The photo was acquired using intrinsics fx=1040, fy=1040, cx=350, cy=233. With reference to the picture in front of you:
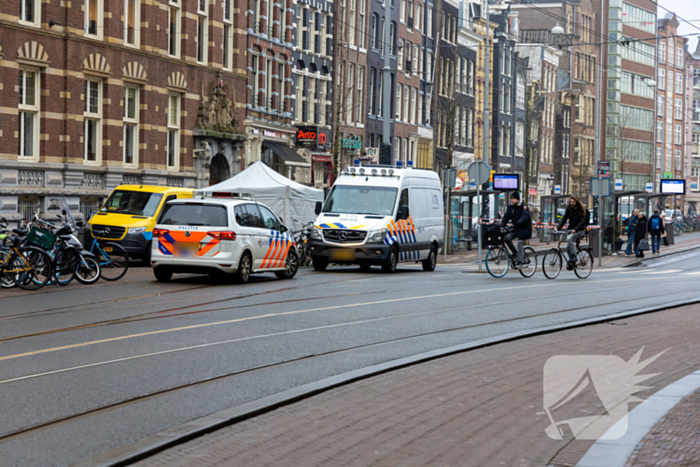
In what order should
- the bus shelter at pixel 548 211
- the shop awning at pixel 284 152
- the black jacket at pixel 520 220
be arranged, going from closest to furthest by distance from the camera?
the black jacket at pixel 520 220
the shop awning at pixel 284 152
the bus shelter at pixel 548 211

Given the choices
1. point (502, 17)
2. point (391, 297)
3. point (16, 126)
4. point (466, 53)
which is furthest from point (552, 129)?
point (391, 297)

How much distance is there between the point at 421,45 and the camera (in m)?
66.2

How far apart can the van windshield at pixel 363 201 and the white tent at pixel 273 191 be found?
568cm

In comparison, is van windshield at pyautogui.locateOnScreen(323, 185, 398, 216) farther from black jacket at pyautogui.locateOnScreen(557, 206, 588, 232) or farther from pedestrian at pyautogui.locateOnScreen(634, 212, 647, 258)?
pedestrian at pyautogui.locateOnScreen(634, 212, 647, 258)

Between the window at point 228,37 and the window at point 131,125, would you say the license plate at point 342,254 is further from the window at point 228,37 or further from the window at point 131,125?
the window at point 228,37

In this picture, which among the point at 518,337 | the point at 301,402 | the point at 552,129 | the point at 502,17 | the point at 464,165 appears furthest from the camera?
the point at 552,129

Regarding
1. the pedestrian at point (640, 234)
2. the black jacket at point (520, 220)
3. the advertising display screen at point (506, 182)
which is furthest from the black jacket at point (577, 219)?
the advertising display screen at point (506, 182)

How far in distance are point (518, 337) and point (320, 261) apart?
12.8 meters

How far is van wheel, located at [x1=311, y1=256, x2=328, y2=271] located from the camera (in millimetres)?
24297

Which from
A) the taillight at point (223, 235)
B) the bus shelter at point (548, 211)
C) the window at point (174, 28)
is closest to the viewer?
the taillight at point (223, 235)

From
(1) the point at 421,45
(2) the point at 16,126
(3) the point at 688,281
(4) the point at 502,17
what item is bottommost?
(3) the point at 688,281

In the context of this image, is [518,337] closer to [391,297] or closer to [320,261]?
[391,297]

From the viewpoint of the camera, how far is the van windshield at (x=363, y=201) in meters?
24.4

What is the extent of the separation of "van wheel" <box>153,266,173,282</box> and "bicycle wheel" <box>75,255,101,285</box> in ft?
3.66
